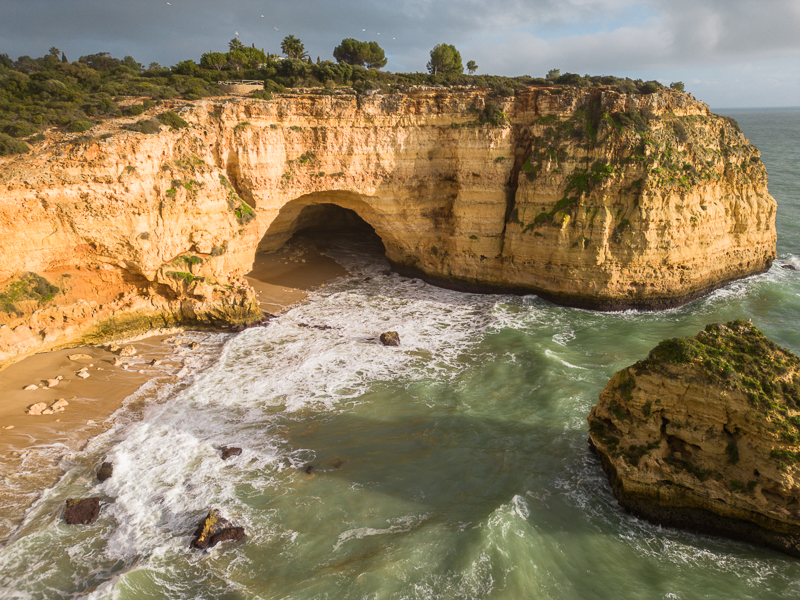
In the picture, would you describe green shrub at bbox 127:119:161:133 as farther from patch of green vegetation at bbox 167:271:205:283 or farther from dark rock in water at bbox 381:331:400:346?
dark rock in water at bbox 381:331:400:346

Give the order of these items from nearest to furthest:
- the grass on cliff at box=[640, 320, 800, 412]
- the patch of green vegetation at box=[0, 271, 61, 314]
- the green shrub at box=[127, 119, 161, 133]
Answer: the grass on cliff at box=[640, 320, 800, 412], the patch of green vegetation at box=[0, 271, 61, 314], the green shrub at box=[127, 119, 161, 133]

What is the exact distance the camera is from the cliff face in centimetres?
1842

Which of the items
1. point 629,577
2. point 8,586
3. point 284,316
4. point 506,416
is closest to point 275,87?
point 284,316

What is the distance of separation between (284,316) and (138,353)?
6.48 metres

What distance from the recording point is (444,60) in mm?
40719

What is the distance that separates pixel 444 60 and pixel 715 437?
128ft

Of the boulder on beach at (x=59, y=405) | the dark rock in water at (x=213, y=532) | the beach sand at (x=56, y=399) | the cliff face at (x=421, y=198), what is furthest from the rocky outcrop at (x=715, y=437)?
the boulder on beach at (x=59, y=405)

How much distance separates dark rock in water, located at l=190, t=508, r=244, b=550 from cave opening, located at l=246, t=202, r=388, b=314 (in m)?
13.1

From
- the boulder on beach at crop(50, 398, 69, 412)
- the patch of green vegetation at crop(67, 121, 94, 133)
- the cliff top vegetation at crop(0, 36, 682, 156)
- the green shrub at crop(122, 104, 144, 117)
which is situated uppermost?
the cliff top vegetation at crop(0, 36, 682, 156)

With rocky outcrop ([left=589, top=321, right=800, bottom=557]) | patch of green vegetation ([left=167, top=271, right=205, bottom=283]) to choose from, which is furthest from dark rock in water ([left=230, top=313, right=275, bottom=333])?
rocky outcrop ([left=589, top=321, right=800, bottom=557])

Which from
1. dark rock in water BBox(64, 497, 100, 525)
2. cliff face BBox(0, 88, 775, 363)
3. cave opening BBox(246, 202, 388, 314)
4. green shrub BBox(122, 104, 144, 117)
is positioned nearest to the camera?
dark rock in water BBox(64, 497, 100, 525)

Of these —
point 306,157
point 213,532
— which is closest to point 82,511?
point 213,532

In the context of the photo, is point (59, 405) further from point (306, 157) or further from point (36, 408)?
point (306, 157)

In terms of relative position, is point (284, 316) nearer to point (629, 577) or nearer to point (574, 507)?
point (574, 507)
